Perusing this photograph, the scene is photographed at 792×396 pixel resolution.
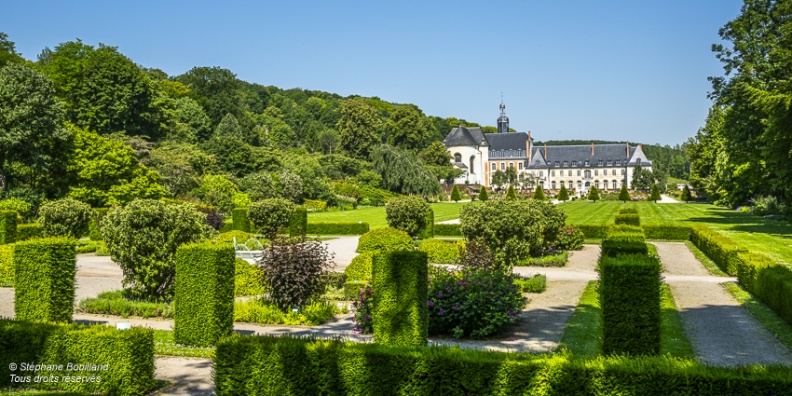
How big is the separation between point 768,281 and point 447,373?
9.34 meters

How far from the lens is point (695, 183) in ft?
206

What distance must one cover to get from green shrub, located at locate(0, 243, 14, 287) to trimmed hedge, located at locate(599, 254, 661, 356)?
1366 centimetres

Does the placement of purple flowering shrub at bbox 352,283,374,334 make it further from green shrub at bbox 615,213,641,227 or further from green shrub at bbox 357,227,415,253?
green shrub at bbox 615,213,641,227

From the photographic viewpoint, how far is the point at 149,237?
11.5 m

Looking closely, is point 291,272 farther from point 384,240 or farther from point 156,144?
point 156,144

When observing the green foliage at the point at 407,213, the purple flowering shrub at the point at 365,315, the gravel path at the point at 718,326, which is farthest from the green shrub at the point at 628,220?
the purple flowering shrub at the point at 365,315

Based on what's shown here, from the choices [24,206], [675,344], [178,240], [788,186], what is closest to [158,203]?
[178,240]

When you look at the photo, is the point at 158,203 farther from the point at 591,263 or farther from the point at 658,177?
the point at 658,177

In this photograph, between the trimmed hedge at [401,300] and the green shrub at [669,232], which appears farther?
the green shrub at [669,232]

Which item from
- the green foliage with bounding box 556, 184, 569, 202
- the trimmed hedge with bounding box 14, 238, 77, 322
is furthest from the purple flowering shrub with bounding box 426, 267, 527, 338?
the green foliage with bounding box 556, 184, 569, 202

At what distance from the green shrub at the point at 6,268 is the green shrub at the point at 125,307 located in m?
4.47

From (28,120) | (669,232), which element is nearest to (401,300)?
(669,232)

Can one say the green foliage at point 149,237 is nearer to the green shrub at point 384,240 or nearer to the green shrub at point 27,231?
the green shrub at point 384,240

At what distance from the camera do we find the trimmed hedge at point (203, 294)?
28.4 ft
